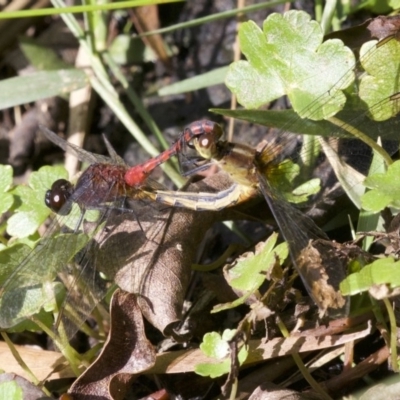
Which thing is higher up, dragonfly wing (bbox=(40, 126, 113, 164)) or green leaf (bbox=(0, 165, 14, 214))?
green leaf (bbox=(0, 165, 14, 214))

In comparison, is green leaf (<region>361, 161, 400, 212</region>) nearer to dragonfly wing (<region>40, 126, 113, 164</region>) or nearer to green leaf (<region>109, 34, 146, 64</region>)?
dragonfly wing (<region>40, 126, 113, 164</region>)

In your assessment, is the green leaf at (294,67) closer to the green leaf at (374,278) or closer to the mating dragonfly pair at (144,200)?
the mating dragonfly pair at (144,200)

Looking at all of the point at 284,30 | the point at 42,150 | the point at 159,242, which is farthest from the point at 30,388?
the point at 42,150

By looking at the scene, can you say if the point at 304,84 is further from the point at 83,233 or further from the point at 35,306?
the point at 35,306

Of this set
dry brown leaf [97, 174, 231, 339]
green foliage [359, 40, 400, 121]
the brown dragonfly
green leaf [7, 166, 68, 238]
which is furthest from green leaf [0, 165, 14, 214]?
green foliage [359, 40, 400, 121]

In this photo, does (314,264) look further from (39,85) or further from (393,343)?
(39,85)

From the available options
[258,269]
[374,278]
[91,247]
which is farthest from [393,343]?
[91,247]
